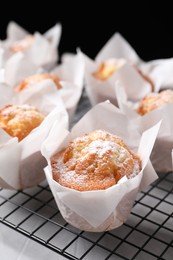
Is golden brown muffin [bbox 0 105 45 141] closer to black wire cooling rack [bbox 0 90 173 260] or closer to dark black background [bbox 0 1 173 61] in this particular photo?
black wire cooling rack [bbox 0 90 173 260]

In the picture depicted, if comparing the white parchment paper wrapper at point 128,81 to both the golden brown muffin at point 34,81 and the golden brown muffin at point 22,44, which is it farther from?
the golden brown muffin at point 22,44

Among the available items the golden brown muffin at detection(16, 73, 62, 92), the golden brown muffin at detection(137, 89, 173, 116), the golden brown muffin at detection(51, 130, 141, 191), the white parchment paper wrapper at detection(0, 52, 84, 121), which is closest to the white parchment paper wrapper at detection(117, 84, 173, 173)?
the golden brown muffin at detection(137, 89, 173, 116)

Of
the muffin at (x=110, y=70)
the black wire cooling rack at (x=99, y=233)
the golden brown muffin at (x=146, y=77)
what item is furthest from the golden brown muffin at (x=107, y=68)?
the black wire cooling rack at (x=99, y=233)

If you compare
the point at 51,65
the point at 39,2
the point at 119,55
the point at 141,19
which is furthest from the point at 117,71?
the point at 39,2

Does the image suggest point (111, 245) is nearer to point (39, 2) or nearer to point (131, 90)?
point (131, 90)

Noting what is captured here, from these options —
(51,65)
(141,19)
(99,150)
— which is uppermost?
(99,150)

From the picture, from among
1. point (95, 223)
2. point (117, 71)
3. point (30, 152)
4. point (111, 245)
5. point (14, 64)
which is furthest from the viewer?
point (14, 64)

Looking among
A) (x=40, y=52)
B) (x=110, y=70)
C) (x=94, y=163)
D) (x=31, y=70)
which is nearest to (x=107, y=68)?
(x=110, y=70)
